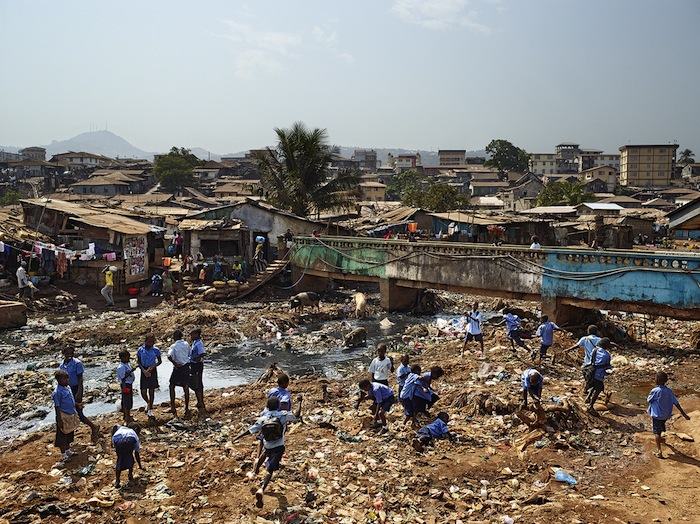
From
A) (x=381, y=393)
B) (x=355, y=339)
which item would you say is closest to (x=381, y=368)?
(x=381, y=393)

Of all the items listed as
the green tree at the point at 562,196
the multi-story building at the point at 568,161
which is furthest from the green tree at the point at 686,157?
the green tree at the point at 562,196

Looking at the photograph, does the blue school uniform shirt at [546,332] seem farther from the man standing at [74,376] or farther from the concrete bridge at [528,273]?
the man standing at [74,376]

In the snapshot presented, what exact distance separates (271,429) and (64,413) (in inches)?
152

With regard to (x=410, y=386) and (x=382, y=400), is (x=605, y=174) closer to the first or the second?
(x=410, y=386)

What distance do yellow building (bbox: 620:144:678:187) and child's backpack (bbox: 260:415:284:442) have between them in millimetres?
91241

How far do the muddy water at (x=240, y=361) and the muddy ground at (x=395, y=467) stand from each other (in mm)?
1529

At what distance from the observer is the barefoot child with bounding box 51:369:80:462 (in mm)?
9055

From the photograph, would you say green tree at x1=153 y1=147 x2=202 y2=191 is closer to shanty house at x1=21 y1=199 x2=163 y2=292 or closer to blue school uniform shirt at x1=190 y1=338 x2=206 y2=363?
shanty house at x1=21 y1=199 x2=163 y2=292

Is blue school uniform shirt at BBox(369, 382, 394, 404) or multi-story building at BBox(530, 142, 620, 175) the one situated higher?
multi-story building at BBox(530, 142, 620, 175)

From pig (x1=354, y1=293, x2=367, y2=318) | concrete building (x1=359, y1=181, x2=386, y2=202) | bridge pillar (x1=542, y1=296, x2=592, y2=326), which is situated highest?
concrete building (x1=359, y1=181, x2=386, y2=202)

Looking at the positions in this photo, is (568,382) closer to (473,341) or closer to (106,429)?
(473,341)

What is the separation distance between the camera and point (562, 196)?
53469mm

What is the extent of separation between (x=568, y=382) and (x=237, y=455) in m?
7.58

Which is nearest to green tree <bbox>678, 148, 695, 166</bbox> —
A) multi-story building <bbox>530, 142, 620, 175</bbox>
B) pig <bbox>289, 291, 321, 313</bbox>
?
multi-story building <bbox>530, 142, 620, 175</bbox>
